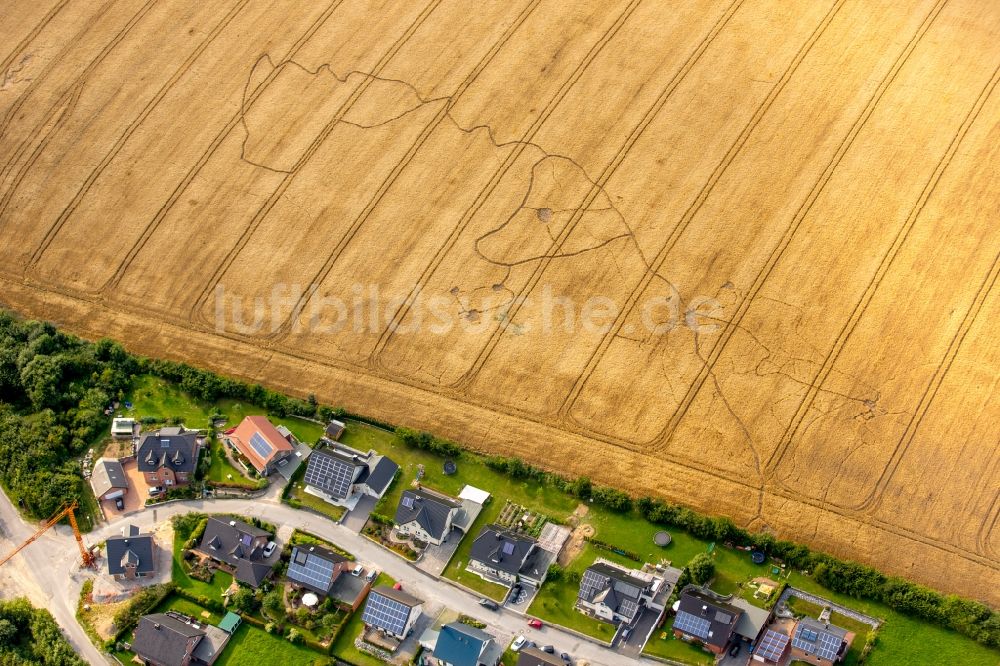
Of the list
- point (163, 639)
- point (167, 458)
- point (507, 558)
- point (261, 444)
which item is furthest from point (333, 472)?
point (163, 639)

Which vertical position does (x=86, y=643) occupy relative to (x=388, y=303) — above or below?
below

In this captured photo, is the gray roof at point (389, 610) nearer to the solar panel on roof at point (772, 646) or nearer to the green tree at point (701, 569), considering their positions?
the green tree at point (701, 569)

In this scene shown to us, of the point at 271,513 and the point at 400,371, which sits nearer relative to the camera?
the point at 271,513

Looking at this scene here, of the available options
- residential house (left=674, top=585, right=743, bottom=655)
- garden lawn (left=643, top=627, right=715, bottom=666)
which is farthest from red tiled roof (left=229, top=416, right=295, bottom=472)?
residential house (left=674, top=585, right=743, bottom=655)

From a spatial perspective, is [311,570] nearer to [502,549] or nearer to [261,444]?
[261,444]

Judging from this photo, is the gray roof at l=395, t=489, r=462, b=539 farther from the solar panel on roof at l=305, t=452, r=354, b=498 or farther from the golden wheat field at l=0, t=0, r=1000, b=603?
the golden wheat field at l=0, t=0, r=1000, b=603

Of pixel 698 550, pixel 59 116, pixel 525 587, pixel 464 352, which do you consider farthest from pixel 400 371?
pixel 59 116

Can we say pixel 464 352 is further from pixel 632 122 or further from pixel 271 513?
pixel 632 122
